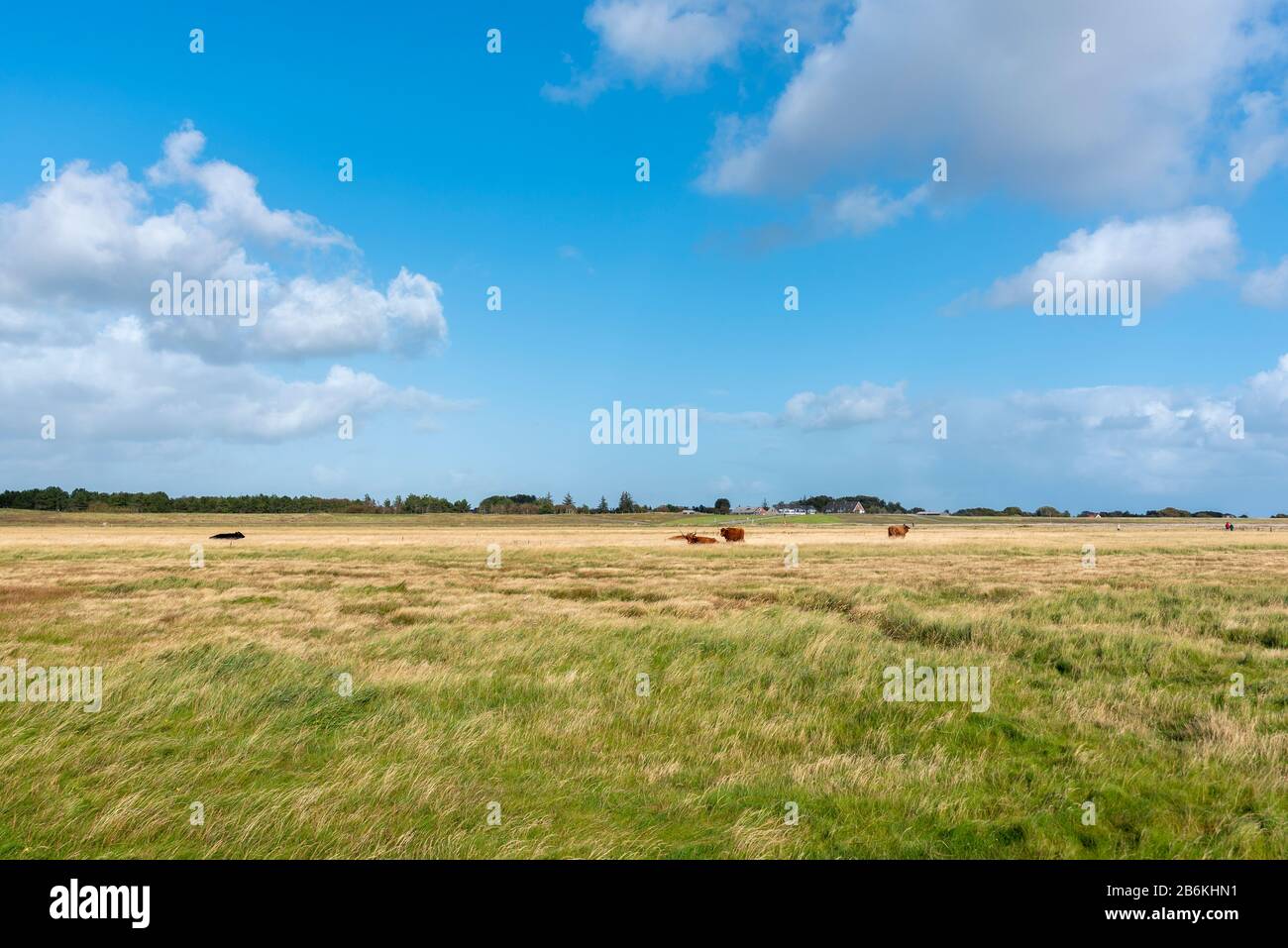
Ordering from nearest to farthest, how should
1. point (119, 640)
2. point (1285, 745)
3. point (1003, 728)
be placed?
point (1285, 745)
point (1003, 728)
point (119, 640)

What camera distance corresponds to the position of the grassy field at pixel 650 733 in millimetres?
7008

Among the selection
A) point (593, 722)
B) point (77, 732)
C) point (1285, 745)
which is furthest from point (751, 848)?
point (77, 732)

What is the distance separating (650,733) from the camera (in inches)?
406

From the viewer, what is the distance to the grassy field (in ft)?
23.0

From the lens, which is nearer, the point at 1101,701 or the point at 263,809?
the point at 263,809

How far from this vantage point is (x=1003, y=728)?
33.5ft

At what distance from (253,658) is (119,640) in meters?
4.95

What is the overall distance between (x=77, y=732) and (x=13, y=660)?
6.34 metres

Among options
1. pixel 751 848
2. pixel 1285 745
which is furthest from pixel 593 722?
pixel 1285 745
